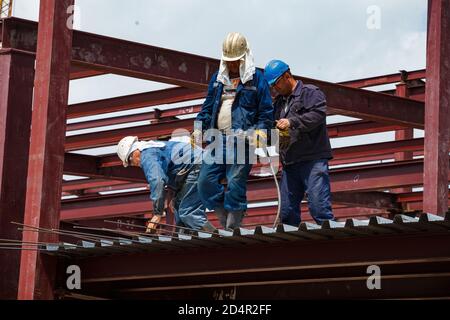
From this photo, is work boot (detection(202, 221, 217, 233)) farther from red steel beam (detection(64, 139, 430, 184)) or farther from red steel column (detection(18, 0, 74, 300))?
red steel beam (detection(64, 139, 430, 184))

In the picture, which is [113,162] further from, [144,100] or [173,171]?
[173,171]

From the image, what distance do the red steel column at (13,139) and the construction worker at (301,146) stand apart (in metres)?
3.67

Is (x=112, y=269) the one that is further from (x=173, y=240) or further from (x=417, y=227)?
(x=417, y=227)

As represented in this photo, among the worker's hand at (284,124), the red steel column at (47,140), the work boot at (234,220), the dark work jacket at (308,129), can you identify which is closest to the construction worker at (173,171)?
the red steel column at (47,140)

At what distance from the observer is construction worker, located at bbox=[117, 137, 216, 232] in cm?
1246

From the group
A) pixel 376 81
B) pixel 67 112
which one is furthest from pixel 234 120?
pixel 376 81

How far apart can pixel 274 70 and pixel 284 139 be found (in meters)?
0.70

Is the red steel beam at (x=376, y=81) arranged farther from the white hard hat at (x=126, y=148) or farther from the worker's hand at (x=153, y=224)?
the worker's hand at (x=153, y=224)

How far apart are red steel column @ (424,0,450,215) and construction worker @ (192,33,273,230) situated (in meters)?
3.83

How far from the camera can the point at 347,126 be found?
20141 mm

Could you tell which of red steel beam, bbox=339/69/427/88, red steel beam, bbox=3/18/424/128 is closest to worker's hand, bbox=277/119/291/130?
red steel beam, bbox=3/18/424/128

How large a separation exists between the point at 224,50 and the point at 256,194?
8.05m

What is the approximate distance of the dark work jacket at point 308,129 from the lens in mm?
11180

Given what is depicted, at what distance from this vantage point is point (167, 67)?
14891mm
